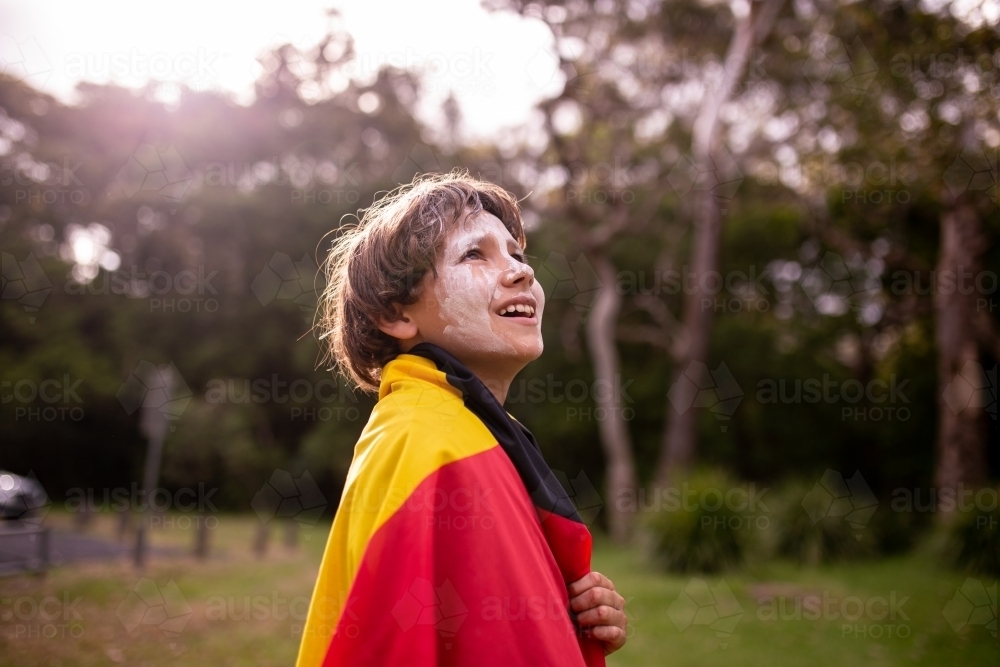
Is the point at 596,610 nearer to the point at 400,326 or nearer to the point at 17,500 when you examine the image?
the point at 400,326

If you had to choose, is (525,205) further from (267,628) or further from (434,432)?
(434,432)

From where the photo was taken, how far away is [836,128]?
12742 millimetres

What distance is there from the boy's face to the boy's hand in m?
0.61

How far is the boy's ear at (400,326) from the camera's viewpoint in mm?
2096

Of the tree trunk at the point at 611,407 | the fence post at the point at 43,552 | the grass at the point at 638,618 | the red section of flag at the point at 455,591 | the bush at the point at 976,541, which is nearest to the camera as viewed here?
the red section of flag at the point at 455,591

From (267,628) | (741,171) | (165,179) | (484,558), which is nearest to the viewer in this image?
(484,558)

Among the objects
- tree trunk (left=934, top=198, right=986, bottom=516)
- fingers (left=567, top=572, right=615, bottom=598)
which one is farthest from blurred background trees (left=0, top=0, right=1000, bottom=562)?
fingers (left=567, top=572, right=615, bottom=598)

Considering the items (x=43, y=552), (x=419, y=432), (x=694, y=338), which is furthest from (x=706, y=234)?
(x=419, y=432)

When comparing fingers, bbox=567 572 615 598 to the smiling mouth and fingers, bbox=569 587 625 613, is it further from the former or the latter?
the smiling mouth

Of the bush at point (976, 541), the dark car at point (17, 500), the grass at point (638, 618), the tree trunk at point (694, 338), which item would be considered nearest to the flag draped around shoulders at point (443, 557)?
the grass at point (638, 618)

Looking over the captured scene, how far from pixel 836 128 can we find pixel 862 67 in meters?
1.98

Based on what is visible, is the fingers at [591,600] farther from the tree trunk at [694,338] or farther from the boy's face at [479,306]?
the tree trunk at [694,338]

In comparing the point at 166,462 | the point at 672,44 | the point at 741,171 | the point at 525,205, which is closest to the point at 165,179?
the point at 166,462

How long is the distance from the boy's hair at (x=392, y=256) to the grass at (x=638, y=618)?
A: 4490mm
